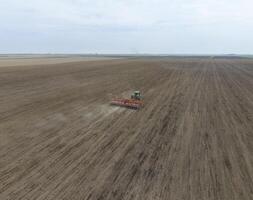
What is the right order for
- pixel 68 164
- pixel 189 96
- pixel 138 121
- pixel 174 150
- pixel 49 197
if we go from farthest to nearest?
pixel 189 96, pixel 138 121, pixel 174 150, pixel 68 164, pixel 49 197

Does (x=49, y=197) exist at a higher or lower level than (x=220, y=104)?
higher

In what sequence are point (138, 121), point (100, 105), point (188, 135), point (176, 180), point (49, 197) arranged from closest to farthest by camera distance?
point (49, 197)
point (176, 180)
point (188, 135)
point (138, 121)
point (100, 105)

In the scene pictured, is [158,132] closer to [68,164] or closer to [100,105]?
[68,164]

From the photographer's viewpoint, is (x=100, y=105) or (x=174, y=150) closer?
(x=174, y=150)

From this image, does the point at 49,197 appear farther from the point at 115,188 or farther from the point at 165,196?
the point at 165,196

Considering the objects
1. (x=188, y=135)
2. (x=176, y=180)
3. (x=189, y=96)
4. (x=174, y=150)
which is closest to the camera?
(x=176, y=180)

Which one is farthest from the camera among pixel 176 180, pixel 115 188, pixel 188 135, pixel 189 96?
pixel 189 96

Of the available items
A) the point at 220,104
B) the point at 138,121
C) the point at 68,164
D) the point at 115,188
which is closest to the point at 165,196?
the point at 115,188

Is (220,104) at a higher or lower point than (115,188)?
lower

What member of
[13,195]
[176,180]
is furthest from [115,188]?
[13,195]
